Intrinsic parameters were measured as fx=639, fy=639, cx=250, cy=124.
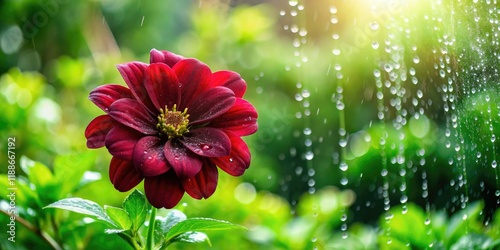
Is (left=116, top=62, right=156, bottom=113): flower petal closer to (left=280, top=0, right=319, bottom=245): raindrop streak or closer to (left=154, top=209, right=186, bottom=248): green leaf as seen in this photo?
(left=154, top=209, right=186, bottom=248): green leaf

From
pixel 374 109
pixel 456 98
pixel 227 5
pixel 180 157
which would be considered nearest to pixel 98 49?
pixel 227 5

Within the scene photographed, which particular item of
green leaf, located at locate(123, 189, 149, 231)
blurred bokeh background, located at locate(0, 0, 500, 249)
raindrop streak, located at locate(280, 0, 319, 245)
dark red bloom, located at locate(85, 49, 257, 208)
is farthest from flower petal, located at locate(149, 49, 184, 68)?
raindrop streak, located at locate(280, 0, 319, 245)

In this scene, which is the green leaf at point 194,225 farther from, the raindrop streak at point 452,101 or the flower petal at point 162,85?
the raindrop streak at point 452,101

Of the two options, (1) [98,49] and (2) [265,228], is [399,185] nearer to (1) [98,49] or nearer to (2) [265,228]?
(2) [265,228]

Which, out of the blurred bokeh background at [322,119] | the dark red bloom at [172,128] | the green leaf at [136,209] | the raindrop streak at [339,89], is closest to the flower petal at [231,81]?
the dark red bloom at [172,128]

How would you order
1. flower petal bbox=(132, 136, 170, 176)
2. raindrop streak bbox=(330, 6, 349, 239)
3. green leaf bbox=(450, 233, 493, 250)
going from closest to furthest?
flower petal bbox=(132, 136, 170, 176), green leaf bbox=(450, 233, 493, 250), raindrop streak bbox=(330, 6, 349, 239)

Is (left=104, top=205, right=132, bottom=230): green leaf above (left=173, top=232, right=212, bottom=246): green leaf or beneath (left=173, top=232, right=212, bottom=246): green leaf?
above

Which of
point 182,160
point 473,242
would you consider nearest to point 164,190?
point 182,160
